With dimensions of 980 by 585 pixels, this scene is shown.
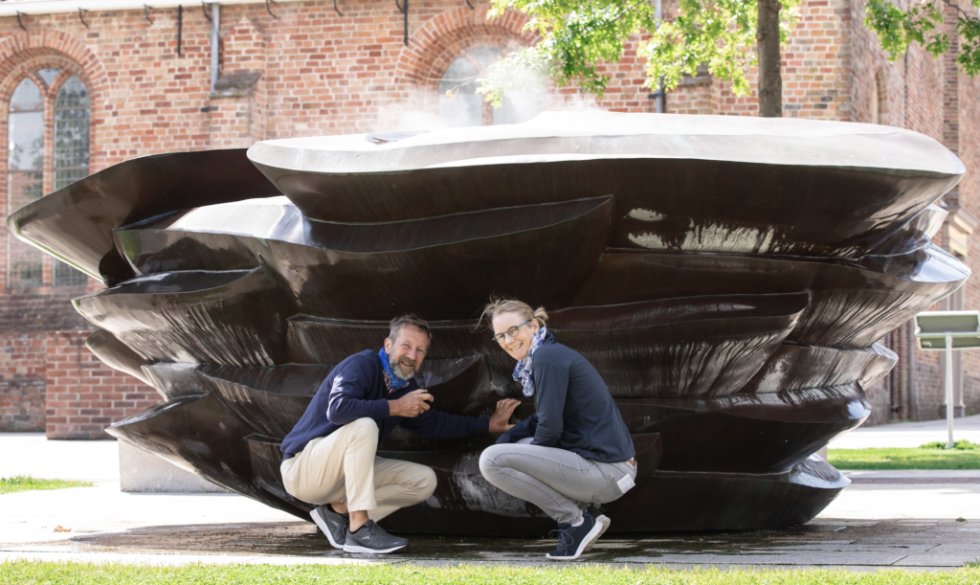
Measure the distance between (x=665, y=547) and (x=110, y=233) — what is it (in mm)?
3000

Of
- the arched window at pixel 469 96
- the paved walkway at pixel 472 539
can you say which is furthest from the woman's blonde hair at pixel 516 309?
the arched window at pixel 469 96

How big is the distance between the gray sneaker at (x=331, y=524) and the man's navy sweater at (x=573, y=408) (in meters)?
0.95

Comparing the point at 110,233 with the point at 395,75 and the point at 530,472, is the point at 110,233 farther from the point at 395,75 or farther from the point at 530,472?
the point at 395,75

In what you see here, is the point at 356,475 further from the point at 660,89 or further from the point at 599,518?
the point at 660,89

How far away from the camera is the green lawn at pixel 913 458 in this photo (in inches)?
328

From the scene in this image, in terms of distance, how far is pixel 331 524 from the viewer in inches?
152

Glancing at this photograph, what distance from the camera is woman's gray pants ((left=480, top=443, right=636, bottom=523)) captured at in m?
3.45

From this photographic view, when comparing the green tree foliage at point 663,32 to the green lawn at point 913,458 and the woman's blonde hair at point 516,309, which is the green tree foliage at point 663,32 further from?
the woman's blonde hair at point 516,309

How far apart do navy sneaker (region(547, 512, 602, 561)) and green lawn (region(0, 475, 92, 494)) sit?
207 inches

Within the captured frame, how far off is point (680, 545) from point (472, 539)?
925 mm

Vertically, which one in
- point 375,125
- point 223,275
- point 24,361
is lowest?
point 24,361

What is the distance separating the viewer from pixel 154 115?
16.0 meters

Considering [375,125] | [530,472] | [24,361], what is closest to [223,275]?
[530,472]

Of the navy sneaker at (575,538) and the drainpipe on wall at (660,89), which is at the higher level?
the drainpipe on wall at (660,89)
